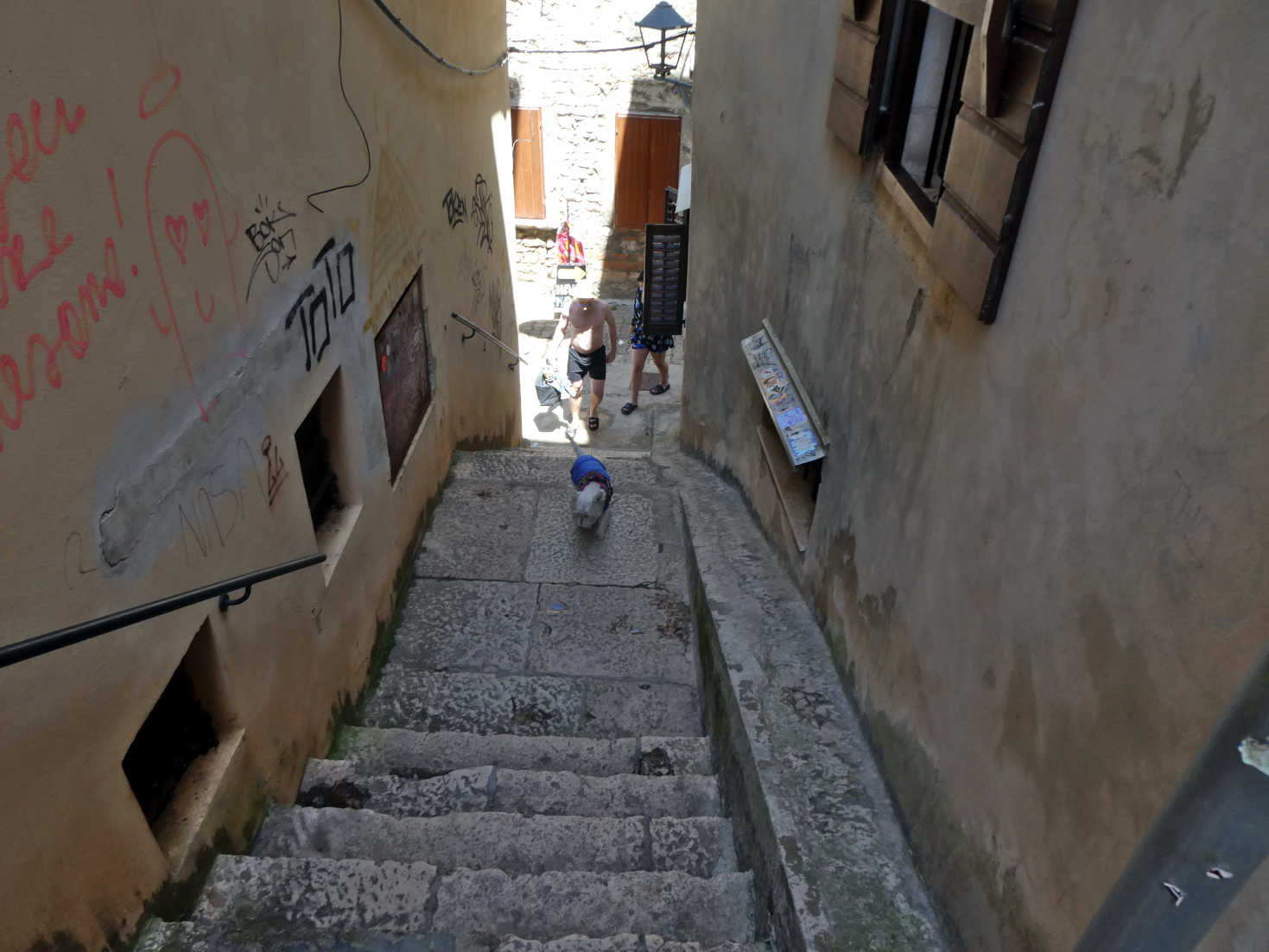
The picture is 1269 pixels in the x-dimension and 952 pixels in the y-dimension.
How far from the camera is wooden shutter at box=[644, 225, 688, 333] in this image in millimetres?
8258

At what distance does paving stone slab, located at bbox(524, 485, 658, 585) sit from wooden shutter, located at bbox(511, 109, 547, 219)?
7.78 meters

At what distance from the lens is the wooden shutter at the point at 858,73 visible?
353 centimetres

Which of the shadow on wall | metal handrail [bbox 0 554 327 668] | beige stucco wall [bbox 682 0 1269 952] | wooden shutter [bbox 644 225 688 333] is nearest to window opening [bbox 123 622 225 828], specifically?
metal handrail [bbox 0 554 327 668]

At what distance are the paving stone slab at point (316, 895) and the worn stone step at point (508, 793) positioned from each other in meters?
0.66

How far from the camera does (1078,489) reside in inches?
75.5

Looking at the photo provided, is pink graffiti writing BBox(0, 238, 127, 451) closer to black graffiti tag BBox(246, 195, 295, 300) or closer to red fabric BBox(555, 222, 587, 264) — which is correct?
black graffiti tag BBox(246, 195, 295, 300)

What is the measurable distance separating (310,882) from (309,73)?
299cm

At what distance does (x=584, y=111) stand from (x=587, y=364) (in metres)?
5.34

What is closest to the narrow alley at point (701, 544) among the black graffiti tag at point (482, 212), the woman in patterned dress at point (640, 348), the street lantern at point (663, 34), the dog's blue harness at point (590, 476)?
the dog's blue harness at point (590, 476)

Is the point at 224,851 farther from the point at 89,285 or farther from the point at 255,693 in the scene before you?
the point at 89,285

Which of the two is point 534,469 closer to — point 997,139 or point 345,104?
point 345,104

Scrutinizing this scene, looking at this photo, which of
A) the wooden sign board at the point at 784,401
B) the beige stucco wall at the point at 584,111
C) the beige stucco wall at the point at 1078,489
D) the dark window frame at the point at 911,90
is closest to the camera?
the beige stucco wall at the point at 1078,489

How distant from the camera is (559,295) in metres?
13.4

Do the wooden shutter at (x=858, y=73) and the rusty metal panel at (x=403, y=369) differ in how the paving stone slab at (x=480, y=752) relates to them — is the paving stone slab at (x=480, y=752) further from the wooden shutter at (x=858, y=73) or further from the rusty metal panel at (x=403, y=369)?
the wooden shutter at (x=858, y=73)
